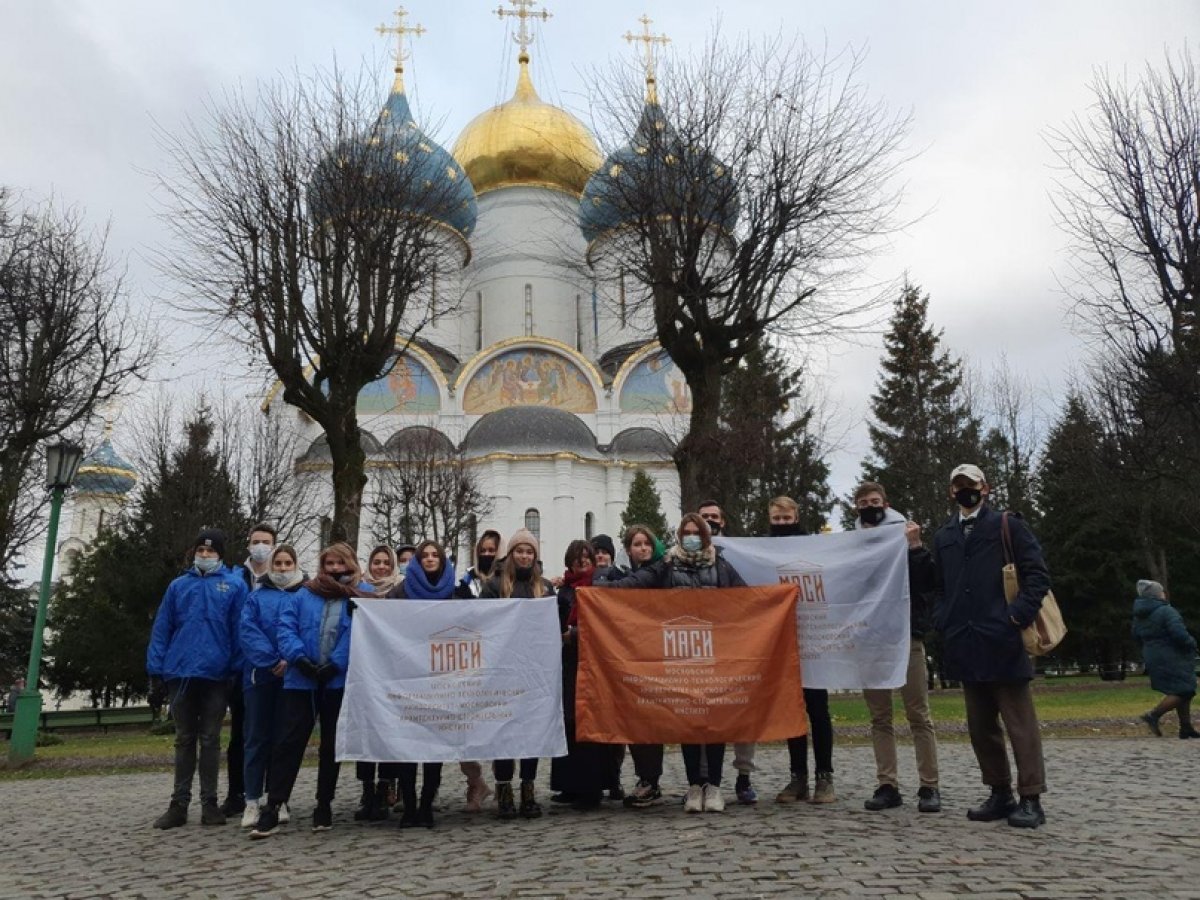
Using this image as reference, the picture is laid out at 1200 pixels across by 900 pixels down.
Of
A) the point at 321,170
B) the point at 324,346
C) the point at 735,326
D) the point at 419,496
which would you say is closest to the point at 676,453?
the point at 735,326

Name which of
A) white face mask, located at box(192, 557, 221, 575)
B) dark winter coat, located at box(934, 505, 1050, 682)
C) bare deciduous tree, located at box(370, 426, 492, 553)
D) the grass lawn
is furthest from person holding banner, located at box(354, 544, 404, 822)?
bare deciduous tree, located at box(370, 426, 492, 553)

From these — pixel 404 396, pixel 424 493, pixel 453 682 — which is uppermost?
pixel 404 396

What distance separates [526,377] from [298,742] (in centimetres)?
4240

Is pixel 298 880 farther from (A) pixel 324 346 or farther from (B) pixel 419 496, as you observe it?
(B) pixel 419 496

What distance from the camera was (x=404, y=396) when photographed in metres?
47.8

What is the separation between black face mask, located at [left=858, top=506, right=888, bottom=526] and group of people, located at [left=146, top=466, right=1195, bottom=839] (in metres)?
0.01

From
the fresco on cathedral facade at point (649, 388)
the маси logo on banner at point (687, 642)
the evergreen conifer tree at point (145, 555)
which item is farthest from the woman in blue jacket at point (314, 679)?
the fresco on cathedral facade at point (649, 388)

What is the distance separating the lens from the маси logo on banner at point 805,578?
7793 mm

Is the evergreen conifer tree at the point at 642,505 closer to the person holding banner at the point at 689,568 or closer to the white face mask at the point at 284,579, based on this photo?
the person holding banner at the point at 689,568

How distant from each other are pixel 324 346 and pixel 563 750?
11281mm

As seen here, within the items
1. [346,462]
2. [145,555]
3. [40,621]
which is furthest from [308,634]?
[145,555]

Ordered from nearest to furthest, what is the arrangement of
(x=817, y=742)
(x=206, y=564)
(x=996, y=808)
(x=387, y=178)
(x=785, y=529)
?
(x=996, y=808)
(x=817, y=742)
(x=206, y=564)
(x=785, y=529)
(x=387, y=178)

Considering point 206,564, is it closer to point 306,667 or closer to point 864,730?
point 306,667

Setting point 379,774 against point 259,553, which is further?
point 259,553
